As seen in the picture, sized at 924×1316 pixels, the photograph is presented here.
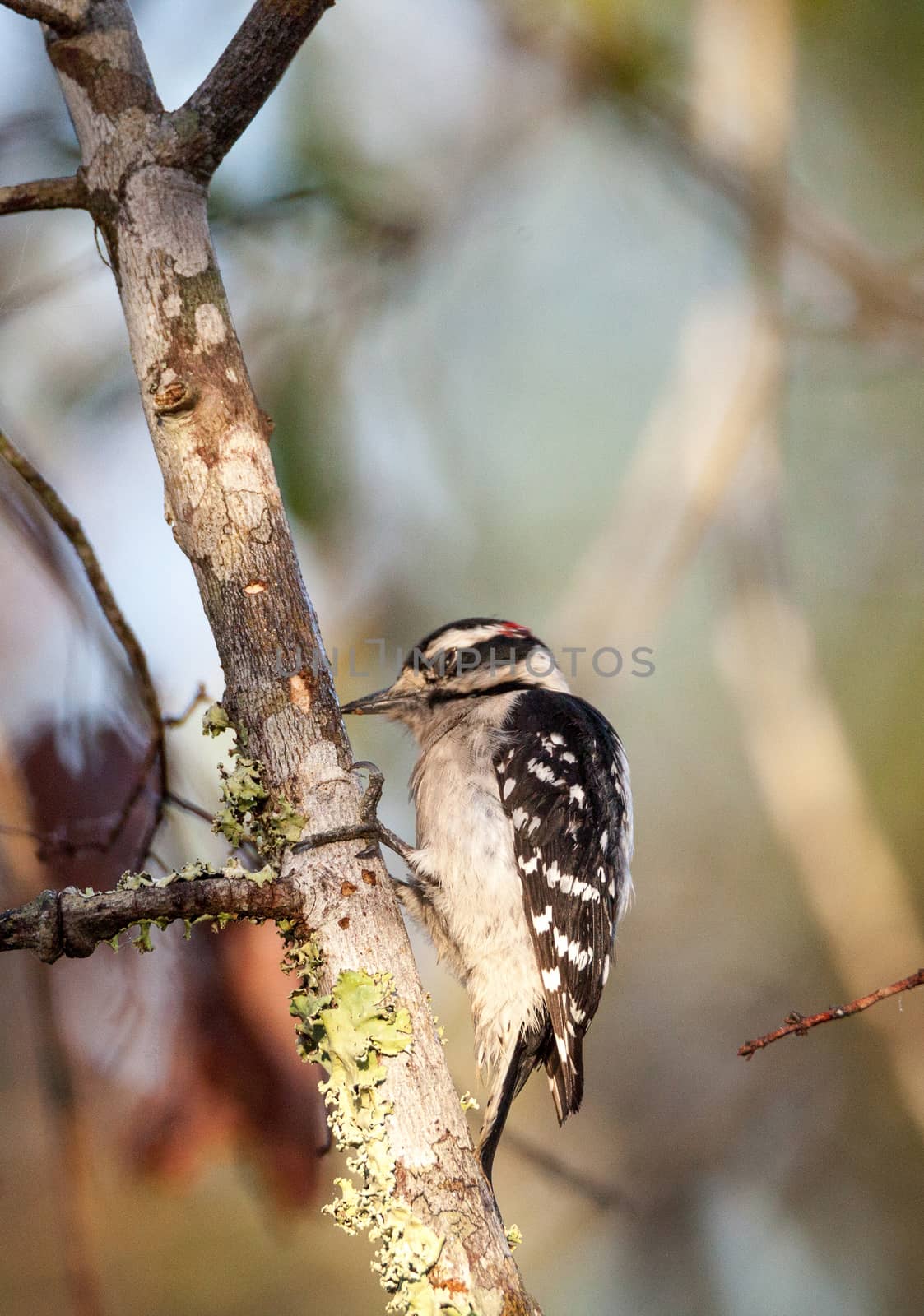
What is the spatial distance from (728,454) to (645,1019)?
267 cm

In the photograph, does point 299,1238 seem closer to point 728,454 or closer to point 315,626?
point 315,626

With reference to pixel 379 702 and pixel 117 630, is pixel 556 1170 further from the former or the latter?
pixel 117 630

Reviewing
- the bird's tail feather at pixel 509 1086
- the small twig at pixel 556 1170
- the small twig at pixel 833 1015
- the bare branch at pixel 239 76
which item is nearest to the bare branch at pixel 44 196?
the bare branch at pixel 239 76

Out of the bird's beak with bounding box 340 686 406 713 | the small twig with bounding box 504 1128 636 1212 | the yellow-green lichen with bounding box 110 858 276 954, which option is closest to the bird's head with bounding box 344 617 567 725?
the bird's beak with bounding box 340 686 406 713

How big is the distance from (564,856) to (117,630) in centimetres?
122

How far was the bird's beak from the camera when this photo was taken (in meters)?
3.06

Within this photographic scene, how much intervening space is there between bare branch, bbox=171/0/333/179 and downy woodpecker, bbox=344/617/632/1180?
4.92 feet

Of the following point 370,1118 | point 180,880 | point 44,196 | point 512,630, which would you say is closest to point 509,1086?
point 370,1118

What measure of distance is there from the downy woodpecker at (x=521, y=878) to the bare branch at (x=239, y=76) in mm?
1500

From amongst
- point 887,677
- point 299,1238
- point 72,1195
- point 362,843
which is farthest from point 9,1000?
point 887,677

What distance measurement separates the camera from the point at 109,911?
5.07 feet

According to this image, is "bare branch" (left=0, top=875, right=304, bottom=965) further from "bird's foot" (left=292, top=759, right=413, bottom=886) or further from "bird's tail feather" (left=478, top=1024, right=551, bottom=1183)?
"bird's tail feather" (left=478, top=1024, right=551, bottom=1183)

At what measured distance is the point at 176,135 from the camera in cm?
205

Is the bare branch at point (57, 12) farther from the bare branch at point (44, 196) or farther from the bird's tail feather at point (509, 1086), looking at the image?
the bird's tail feather at point (509, 1086)
